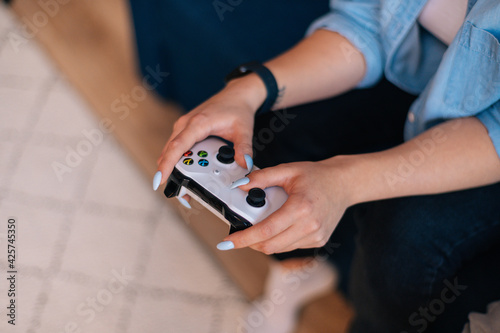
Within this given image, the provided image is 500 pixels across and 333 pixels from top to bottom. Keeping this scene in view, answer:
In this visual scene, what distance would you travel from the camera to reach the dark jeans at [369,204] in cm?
64

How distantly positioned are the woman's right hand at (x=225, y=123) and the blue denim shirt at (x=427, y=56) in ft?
0.65

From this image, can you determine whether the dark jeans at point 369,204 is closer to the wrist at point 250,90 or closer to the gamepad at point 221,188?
the wrist at point 250,90

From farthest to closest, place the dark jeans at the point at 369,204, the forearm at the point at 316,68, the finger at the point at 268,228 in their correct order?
1. the forearm at the point at 316,68
2. the dark jeans at the point at 369,204
3. the finger at the point at 268,228

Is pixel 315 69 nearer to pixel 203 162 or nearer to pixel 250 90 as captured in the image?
pixel 250 90

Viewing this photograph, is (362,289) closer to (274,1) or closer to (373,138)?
(373,138)

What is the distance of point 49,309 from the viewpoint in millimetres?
916

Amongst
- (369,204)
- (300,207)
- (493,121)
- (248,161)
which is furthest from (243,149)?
(493,121)

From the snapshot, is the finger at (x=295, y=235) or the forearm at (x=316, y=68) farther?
the forearm at (x=316, y=68)

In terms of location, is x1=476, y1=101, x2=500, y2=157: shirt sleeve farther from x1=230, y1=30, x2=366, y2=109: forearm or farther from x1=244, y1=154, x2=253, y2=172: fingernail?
x1=244, y1=154, x2=253, y2=172: fingernail

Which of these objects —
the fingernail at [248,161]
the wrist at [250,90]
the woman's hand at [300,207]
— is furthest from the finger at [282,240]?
the wrist at [250,90]

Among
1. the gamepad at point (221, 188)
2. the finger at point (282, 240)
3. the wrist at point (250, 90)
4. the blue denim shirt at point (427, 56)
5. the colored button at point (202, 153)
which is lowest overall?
the finger at point (282, 240)

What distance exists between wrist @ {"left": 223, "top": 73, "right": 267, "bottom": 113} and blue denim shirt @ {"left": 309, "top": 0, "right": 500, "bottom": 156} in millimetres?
174

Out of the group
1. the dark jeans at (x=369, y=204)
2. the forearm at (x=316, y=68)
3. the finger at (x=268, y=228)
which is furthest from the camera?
the forearm at (x=316, y=68)

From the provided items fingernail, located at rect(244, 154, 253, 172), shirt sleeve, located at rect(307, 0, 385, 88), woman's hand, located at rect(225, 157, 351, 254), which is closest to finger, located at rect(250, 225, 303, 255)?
woman's hand, located at rect(225, 157, 351, 254)
